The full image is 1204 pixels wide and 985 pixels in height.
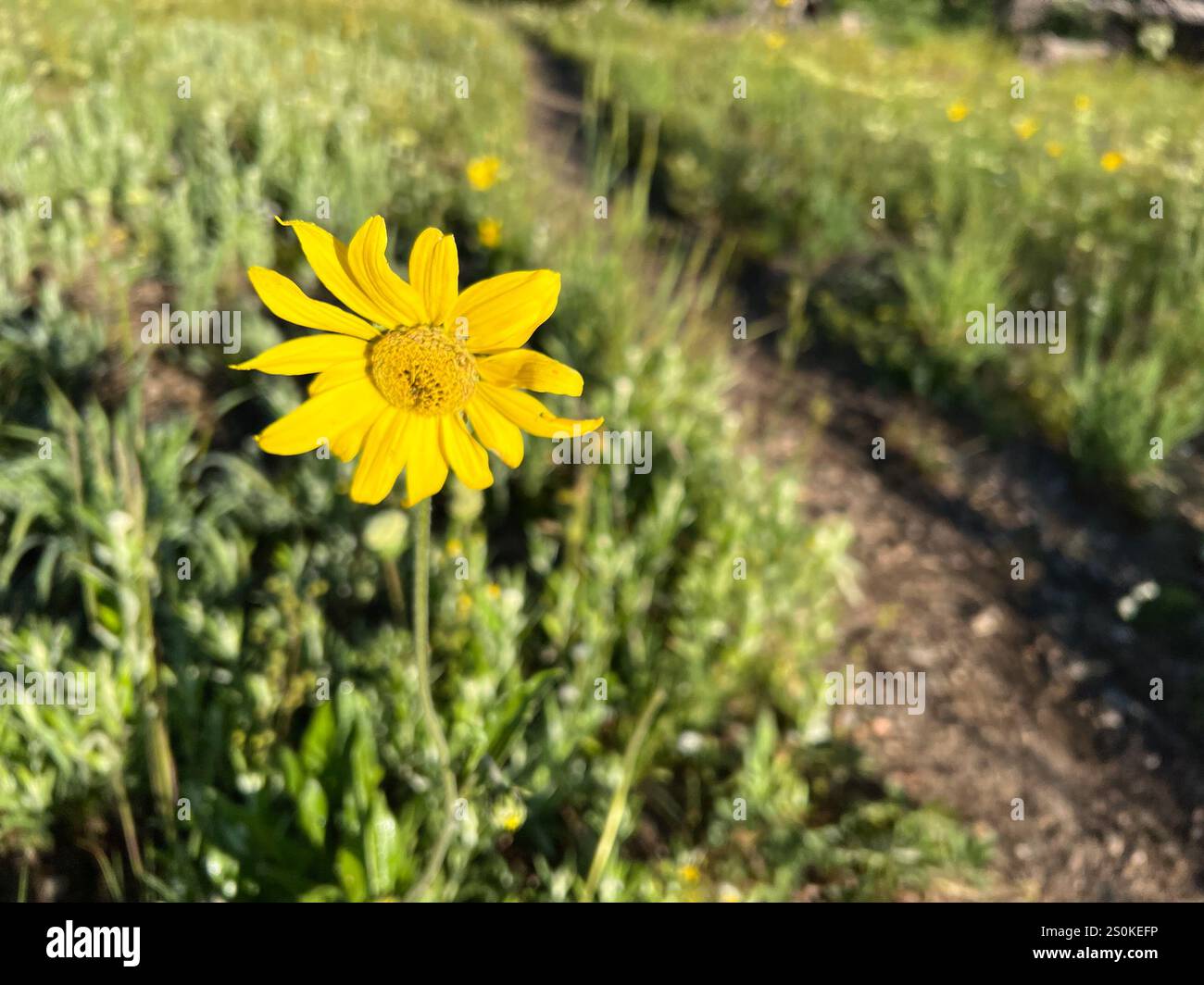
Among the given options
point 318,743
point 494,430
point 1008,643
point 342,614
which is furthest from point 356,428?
point 1008,643

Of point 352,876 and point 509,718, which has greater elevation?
point 509,718

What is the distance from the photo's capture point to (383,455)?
34.6 inches

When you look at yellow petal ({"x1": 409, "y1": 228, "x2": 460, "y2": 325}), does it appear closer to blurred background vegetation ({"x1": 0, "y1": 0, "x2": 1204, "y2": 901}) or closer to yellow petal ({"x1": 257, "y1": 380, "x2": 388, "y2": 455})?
yellow petal ({"x1": 257, "y1": 380, "x2": 388, "y2": 455})

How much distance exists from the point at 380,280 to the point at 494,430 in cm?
20

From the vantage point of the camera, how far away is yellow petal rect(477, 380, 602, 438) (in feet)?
2.82

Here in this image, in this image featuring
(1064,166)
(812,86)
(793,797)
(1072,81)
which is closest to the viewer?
(793,797)

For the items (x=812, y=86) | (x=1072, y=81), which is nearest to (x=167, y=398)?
(x=812, y=86)

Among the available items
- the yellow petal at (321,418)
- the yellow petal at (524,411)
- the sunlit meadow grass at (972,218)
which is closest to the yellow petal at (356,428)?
the yellow petal at (321,418)

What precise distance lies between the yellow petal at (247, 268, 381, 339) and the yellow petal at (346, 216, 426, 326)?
35 millimetres

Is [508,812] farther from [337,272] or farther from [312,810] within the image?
[337,272]

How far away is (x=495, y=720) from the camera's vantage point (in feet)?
4.26

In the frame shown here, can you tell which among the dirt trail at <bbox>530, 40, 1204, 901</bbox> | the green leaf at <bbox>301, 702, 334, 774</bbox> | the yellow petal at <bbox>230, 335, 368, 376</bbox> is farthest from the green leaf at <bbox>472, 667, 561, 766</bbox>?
the dirt trail at <bbox>530, 40, 1204, 901</bbox>

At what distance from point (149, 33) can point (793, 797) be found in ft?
16.7
